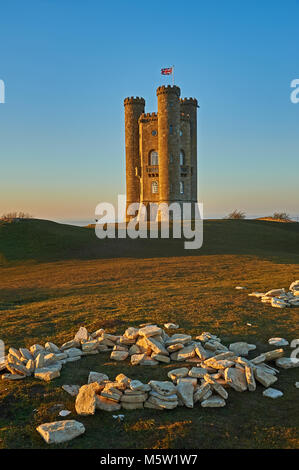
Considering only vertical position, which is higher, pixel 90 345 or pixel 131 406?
pixel 90 345

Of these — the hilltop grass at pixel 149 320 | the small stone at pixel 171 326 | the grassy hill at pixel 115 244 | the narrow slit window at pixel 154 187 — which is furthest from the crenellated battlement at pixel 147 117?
the small stone at pixel 171 326

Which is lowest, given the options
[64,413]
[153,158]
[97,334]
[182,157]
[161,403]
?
[64,413]

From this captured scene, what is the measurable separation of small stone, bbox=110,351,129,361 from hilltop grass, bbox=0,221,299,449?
15 centimetres

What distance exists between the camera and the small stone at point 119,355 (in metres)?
7.57

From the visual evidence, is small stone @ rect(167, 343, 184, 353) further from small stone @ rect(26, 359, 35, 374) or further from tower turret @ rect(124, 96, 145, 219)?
tower turret @ rect(124, 96, 145, 219)

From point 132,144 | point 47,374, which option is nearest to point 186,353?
point 47,374

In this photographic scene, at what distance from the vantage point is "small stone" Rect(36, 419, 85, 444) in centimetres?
497

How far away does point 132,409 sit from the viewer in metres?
5.75

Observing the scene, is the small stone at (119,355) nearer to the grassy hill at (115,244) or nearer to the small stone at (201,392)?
the small stone at (201,392)

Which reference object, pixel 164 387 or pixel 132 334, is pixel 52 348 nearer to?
pixel 132 334

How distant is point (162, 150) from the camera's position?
5750cm

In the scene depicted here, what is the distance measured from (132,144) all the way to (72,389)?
200ft

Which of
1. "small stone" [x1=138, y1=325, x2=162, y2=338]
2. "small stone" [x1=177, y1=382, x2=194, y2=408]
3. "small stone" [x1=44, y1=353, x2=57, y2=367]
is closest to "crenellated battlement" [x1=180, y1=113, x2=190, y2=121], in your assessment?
"small stone" [x1=138, y1=325, x2=162, y2=338]
